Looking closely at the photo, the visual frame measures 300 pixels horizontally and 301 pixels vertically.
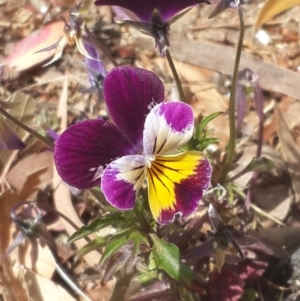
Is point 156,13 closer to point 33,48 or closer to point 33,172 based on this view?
point 33,172

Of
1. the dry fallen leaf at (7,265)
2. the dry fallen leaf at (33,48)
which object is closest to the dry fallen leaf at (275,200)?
the dry fallen leaf at (7,265)

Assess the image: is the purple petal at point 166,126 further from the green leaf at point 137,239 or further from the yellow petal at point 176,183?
the green leaf at point 137,239

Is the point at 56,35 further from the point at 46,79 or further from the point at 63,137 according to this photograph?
the point at 63,137

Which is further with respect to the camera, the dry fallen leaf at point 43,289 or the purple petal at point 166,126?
the dry fallen leaf at point 43,289

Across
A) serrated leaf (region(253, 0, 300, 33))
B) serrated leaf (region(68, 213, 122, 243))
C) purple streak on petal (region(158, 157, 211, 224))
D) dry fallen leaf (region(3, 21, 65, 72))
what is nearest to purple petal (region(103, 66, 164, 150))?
purple streak on petal (region(158, 157, 211, 224))

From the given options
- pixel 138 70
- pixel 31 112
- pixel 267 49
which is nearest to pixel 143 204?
pixel 138 70

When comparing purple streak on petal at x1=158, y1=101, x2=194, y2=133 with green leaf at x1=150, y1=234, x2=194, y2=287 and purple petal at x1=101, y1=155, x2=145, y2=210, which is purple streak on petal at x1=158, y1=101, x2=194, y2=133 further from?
green leaf at x1=150, y1=234, x2=194, y2=287

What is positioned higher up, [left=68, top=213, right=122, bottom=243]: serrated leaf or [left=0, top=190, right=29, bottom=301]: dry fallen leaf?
[left=68, top=213, right=122, bottom=243]: serrated leaf
